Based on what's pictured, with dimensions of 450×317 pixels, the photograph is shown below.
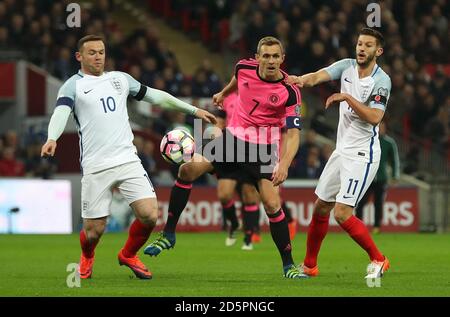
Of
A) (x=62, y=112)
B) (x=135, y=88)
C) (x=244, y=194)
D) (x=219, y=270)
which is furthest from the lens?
(x=244, y=194)

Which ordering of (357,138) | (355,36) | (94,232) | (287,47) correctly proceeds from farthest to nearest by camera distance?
(355,36) < (287,47) < (357,138) < (94,232)

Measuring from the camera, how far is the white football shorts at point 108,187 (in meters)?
11.0

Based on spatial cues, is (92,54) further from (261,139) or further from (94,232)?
(261,139)

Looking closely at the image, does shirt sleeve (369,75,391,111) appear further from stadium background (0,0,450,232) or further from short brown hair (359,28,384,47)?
stadium background (0,0,450,232)

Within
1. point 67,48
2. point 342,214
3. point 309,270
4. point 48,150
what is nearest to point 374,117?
point 342,214

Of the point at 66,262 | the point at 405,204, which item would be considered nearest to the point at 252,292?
the point at 66,262

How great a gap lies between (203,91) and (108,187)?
13976 millimetres

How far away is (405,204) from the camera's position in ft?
75.1

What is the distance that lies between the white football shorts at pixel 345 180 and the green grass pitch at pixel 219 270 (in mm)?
807

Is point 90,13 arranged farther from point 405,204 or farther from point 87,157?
point 87,157

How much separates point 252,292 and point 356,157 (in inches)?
84.7

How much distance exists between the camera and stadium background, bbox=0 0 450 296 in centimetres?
2127

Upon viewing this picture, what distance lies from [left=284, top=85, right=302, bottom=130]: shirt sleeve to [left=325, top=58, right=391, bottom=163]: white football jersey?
15.7 inches

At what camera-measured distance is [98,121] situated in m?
11.0
